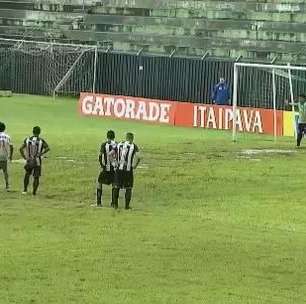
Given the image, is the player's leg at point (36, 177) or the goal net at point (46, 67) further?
the goal net at point (46, 67)

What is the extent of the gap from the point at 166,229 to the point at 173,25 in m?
36.7

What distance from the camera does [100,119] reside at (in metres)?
44.1

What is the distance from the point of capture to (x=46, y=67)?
55.8m

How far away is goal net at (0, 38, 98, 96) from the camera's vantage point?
2146 inches

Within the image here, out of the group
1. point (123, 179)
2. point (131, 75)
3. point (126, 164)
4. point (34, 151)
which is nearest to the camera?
point (126, 164)

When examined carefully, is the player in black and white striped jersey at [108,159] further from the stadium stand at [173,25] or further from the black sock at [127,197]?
the stadium stand at [173,25]

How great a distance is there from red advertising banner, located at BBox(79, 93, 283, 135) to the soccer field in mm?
3588

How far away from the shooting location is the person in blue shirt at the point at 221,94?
44.6m

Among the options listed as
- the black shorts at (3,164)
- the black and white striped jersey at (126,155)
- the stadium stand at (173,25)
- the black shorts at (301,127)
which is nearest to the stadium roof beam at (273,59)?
the stadium stand at (173,25)

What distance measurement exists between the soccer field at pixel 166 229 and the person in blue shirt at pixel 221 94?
9.91 meters

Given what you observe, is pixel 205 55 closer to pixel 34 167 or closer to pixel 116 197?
pixel 34 167

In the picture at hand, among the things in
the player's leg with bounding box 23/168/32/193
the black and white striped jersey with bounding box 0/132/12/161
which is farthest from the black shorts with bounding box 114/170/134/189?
the black and white striped jersey with bounding box 0/132/12/161

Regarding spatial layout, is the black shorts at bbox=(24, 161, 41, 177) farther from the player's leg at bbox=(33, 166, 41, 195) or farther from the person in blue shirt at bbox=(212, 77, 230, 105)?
the person in blue shirt at bbox=(212, 77, 230, 105)

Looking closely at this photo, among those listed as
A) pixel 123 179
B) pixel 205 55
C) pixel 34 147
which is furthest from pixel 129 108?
pixel 123 179
